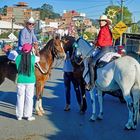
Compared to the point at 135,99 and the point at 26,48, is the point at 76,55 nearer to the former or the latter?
the point at 26,48

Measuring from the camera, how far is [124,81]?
9.78 meters

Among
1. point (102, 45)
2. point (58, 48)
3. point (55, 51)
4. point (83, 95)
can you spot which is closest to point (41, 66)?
point (55, 51)

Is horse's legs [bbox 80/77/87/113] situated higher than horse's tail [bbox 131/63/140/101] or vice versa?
horse's tail [bbox 131/63/140/101]

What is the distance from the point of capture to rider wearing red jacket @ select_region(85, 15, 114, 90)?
10.8 m

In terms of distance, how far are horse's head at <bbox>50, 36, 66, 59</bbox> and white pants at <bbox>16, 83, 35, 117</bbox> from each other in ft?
4.68

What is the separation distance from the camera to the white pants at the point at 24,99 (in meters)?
10.8

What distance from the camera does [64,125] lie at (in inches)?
405

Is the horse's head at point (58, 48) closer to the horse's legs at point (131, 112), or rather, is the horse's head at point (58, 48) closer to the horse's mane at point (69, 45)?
the horse's mane at point (69, 45)

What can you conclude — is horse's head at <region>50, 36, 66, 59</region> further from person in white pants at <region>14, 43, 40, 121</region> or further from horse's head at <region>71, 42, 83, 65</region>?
person in white pants at <region>14, 43, 40, 121</region>

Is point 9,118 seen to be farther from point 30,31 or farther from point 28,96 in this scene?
point 30,31

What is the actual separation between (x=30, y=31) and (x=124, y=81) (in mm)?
3449

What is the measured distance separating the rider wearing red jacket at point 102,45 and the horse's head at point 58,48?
104 cm

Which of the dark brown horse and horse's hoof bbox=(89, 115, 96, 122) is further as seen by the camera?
the dark brown horse

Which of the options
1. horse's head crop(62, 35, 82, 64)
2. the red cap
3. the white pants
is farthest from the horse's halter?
the white pants
